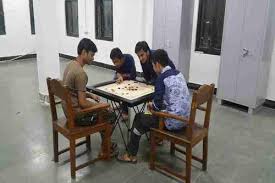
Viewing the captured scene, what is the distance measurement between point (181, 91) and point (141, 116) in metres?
0.52

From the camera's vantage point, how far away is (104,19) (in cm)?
729

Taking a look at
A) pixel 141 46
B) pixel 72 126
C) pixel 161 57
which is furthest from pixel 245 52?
pixel 72 126

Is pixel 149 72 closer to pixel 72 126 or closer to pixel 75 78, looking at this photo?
pixel 75 78

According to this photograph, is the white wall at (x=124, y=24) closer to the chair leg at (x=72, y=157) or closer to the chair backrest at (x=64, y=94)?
the chair backrest at (x=64, y=94)

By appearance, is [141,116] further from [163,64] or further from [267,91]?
[267,91]

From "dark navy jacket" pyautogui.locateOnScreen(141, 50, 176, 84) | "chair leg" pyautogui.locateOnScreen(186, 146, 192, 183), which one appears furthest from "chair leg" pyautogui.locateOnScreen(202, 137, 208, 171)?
"dark navy jacket" pyautogui.locateOnScreen(141, 50, 176, 84)

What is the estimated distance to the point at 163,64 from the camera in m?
2.66

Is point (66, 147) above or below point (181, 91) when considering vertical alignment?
below

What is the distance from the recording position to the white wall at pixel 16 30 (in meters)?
7.93

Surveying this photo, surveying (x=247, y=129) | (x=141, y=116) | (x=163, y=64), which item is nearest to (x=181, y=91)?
(x=163, y=64)

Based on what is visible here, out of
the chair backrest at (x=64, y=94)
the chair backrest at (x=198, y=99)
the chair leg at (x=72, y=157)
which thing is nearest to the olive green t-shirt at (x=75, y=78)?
the chair backrest at (x=64, y=94)

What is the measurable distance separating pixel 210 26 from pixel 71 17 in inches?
178

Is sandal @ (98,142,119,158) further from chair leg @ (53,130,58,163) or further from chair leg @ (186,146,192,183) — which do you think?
chair leg @ (186,146,192,183)

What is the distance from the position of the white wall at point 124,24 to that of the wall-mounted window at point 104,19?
0.11 m
